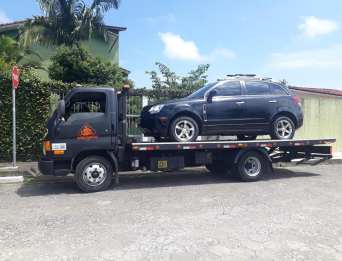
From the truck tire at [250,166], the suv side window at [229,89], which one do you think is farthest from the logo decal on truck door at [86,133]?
the truck tire at [250,166]

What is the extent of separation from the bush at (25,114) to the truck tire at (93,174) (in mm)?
4251

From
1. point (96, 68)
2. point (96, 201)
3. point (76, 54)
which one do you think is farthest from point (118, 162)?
point (76, 54)

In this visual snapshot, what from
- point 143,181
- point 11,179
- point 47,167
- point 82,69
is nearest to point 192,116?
point 143,181

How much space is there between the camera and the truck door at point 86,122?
6.60 m

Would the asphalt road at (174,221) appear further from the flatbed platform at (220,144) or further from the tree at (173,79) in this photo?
the tree at (173,79)

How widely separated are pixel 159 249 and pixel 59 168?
144 inches

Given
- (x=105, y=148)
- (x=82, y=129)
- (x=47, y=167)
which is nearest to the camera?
(x=47, y=167)

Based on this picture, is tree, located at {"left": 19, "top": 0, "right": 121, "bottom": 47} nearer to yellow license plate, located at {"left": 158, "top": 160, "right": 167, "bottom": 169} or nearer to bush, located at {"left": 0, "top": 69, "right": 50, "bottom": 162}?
bush, located at {"left": 0, "top": 69, "right": 50, "bottom": 162}

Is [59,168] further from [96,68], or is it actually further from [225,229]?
[96,68]

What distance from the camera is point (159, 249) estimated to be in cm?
384

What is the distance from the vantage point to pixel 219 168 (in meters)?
8.90

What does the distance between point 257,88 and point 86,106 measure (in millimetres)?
4302

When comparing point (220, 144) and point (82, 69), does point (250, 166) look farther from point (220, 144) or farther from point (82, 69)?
point (82, 69)

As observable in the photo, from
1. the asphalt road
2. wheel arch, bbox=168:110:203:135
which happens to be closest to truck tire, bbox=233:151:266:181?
the asphalt road
